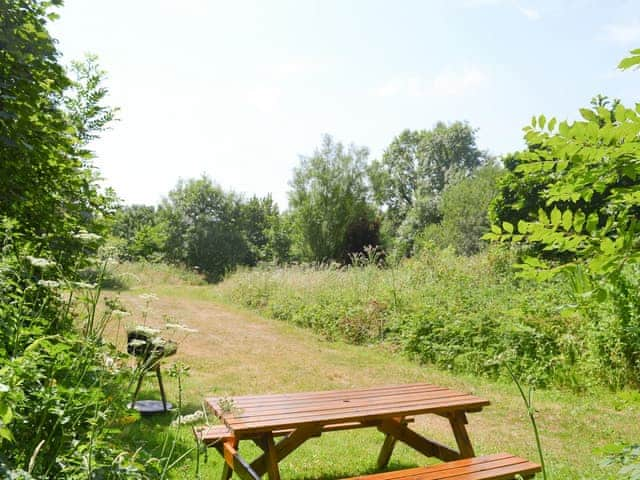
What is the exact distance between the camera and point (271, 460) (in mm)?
3090

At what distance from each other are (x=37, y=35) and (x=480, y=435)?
5302mm

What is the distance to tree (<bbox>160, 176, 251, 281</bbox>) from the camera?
28.2 metres

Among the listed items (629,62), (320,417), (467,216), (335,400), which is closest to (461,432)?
(335,400)

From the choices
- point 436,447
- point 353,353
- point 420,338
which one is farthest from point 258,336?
point 436,447

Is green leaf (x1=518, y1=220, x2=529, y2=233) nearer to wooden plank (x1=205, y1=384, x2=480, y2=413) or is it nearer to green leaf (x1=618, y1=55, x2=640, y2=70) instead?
green leaf (x1=618, y1=55, x2=640, y2=70)

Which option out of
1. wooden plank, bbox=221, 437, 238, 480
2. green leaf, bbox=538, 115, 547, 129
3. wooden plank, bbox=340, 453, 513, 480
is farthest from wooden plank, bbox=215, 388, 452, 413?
green leaf, bbox=538, 115, 547, 129

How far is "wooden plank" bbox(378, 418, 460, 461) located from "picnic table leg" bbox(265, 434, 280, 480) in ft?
3.37

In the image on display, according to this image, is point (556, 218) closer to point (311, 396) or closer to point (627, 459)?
point (627, 459)

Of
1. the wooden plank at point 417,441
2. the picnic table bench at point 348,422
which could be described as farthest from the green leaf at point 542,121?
the wooden plank at point 417,441

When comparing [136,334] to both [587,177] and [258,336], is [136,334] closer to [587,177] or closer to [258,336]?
[587,177]

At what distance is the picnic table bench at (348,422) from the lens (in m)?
2.94

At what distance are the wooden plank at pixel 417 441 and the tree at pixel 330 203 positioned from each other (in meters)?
22.3

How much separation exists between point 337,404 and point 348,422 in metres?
0.27

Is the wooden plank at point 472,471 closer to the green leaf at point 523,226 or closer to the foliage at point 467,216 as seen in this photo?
the green leaf at point 523,226
